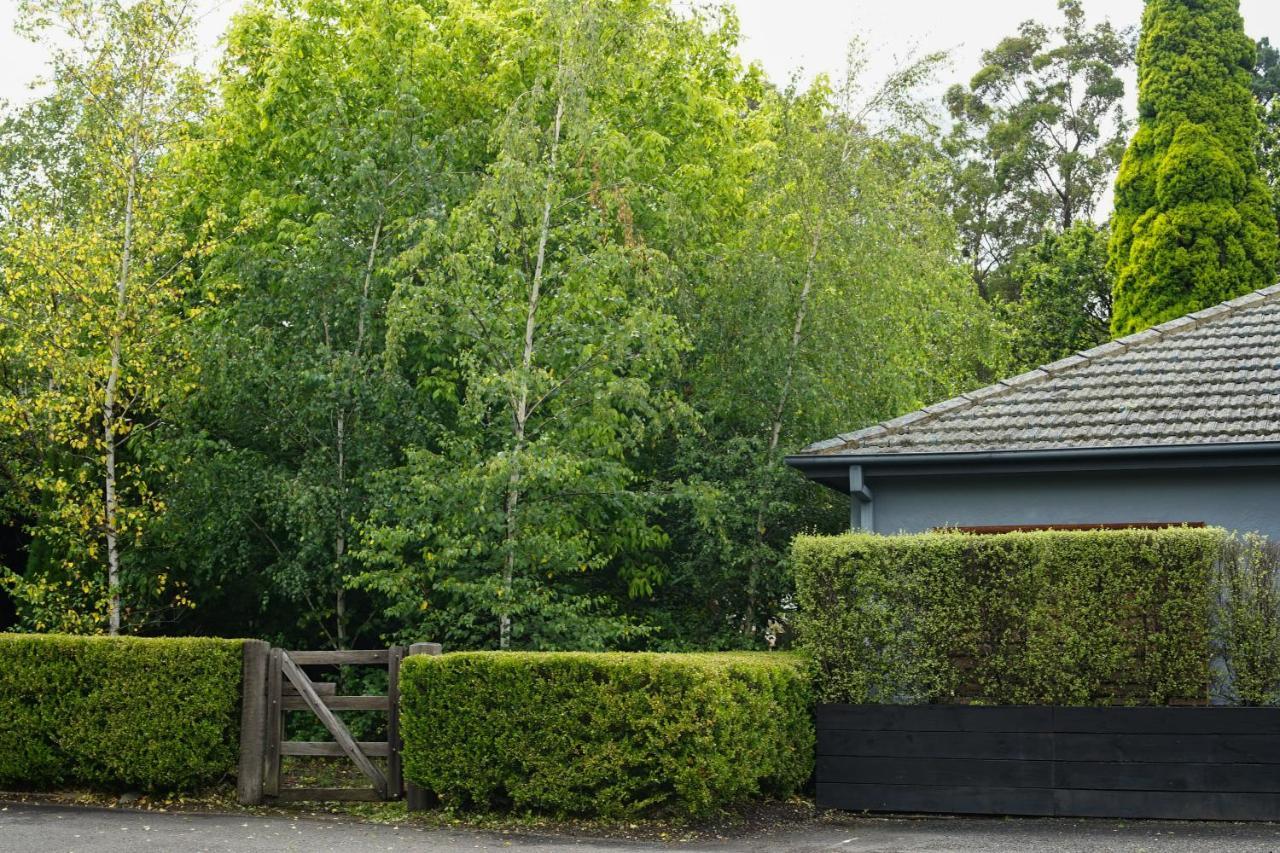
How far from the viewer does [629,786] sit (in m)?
9.82

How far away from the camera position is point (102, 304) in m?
13.8

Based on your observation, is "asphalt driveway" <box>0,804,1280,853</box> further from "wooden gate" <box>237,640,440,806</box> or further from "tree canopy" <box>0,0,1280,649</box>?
"tree canopy" <box>0,0,1280,649</box>

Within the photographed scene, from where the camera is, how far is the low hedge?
973 centimetres

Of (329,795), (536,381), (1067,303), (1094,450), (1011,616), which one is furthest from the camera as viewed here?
(1067,303)

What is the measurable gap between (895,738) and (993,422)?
381 cm

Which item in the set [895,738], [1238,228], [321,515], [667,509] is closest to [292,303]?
[321,515]

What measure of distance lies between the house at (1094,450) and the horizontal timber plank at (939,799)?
3.06 m

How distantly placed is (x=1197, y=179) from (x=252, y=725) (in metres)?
19.0

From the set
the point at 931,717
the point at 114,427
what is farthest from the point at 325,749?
the point at 931,717

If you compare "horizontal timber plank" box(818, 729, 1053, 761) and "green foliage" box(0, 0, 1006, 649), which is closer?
"horizontal timber plank" box(818, 729, 1053, 761)

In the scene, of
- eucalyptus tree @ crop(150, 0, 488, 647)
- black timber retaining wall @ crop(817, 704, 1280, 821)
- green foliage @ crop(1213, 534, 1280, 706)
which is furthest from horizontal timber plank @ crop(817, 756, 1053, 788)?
eucalyptus tree @ crop(150, 0, 488, 647)

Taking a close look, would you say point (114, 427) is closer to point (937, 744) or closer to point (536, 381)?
point (536, 381)

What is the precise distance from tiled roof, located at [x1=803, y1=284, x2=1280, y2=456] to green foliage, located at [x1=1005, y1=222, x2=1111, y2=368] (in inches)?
648

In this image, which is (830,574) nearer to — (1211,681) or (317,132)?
(1211,681)
